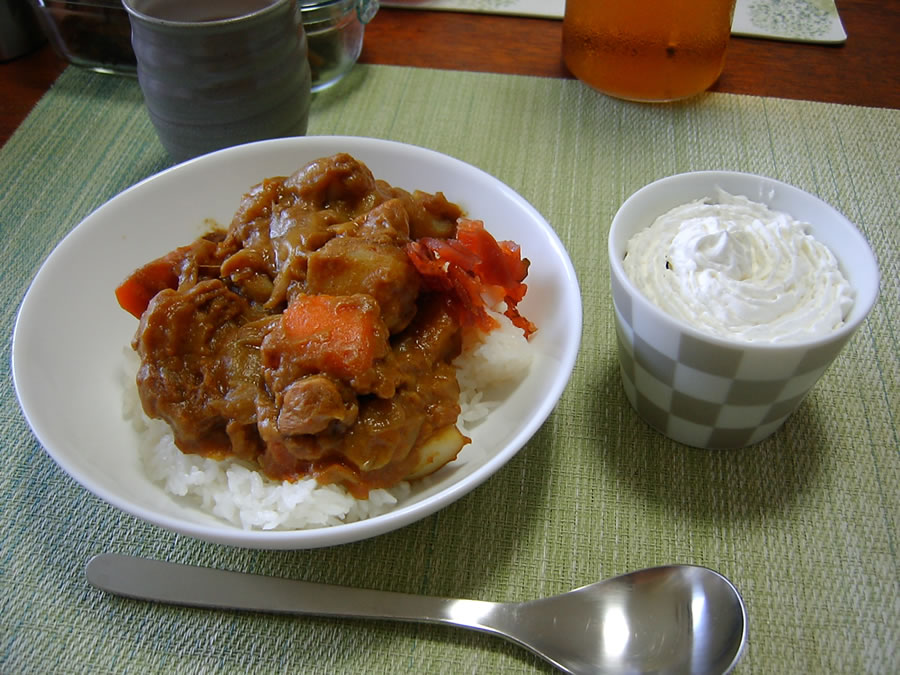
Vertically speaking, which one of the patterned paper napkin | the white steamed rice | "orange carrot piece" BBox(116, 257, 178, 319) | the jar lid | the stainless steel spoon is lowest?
the stainless steel spoon

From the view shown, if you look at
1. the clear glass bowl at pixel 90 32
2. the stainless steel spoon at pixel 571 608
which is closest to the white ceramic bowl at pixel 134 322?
the stainless steel spoon at pixel 571 608

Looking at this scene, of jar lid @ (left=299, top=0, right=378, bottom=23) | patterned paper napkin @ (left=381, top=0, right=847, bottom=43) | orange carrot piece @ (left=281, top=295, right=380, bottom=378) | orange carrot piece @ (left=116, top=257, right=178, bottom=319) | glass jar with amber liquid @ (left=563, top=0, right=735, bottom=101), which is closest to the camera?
orange carrot piece @ (left=281, top=295, right=380, bottom=378)

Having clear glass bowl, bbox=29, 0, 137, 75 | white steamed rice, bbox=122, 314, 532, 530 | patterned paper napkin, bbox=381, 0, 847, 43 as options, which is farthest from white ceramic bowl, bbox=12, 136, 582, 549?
patterned paper napkin, bbox=381, 0, 847, 43

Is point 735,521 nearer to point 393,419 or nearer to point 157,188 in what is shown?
point 393,419

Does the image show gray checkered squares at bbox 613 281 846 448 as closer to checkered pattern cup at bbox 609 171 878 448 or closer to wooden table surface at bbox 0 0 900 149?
checkered pattern cup at bbox 609 171 878 448

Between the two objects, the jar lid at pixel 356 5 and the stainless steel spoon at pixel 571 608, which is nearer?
the stainless steel spoon at pixel 571 608

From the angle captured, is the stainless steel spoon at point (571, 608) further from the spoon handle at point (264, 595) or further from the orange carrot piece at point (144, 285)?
the orange carrot piece at point (144, 285)

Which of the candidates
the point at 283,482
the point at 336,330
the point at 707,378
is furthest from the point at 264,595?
the point at 707,378
